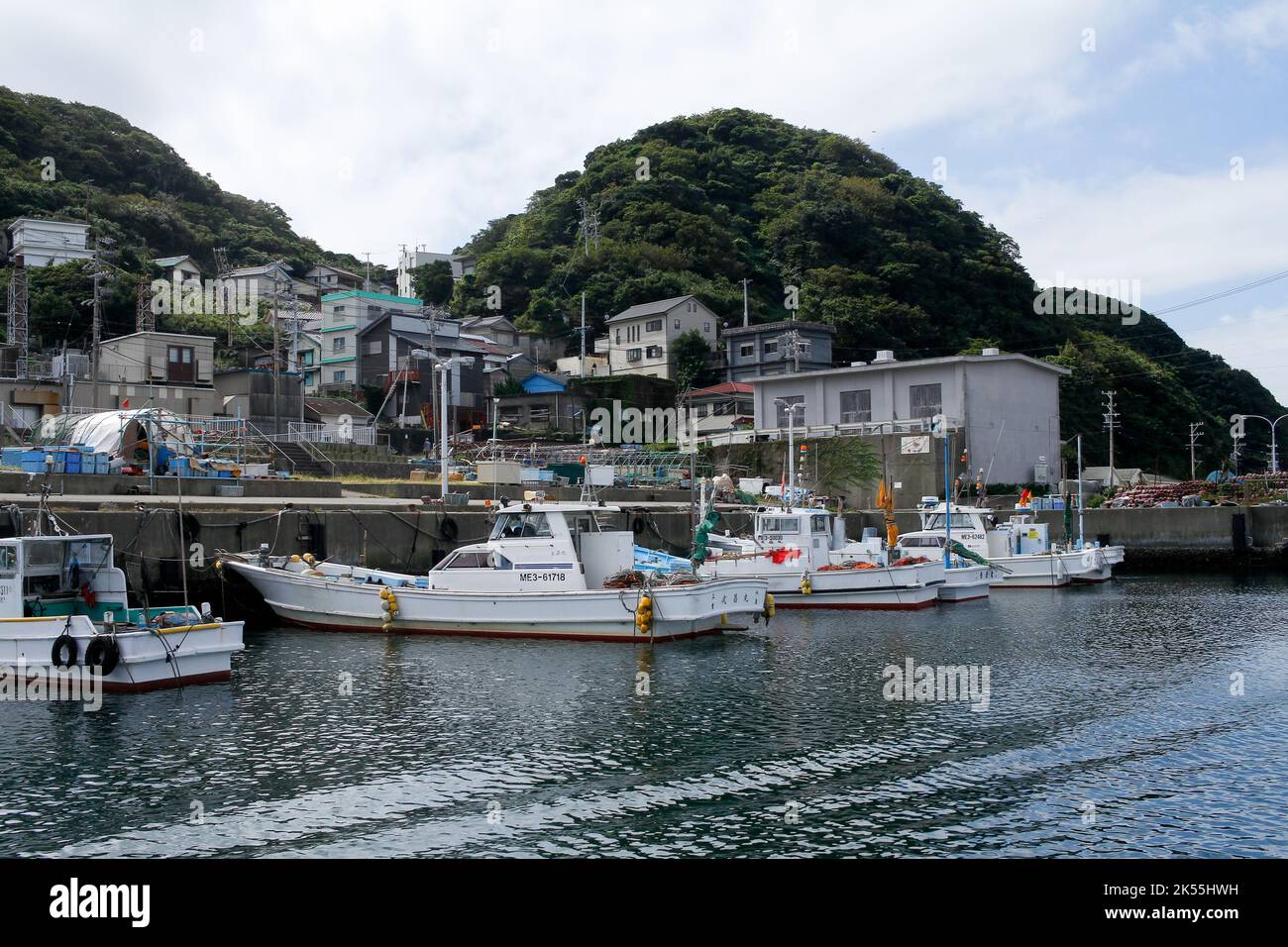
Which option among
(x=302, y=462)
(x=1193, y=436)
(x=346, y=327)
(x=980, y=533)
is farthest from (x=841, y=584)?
(x=1193, y=436)

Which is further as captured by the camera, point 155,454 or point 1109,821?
point 155,454

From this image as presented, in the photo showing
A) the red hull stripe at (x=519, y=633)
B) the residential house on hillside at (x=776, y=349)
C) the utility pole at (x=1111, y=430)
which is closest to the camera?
the red hull stripe at (x=519, y=633)

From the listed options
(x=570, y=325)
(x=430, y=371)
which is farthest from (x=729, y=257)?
(x=430, y=371)

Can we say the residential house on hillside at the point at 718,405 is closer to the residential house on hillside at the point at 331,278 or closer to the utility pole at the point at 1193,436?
the utility pole at the point at 1193,436

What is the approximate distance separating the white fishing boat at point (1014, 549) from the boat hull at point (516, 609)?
12642 millimetres

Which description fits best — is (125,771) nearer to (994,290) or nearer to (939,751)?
(939,751)

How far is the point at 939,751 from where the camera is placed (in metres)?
12.5

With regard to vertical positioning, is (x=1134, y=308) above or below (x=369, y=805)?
above

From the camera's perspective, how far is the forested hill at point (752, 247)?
6962 cm

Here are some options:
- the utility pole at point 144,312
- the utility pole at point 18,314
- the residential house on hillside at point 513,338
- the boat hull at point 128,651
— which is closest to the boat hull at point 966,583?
the boat hull at point 128,651

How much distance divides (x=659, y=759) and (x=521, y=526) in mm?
10653

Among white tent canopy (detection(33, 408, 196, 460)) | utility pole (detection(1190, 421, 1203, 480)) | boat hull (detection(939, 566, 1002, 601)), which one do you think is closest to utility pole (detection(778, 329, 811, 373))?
utility pole (detection(1190, 421, 1203, 480))
